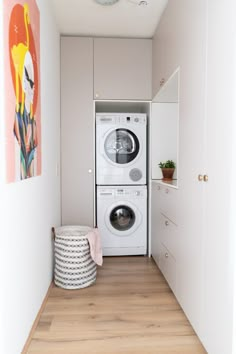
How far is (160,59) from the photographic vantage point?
2.76 metres

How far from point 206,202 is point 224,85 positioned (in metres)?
0.63

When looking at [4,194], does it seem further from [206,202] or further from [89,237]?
[89,237]

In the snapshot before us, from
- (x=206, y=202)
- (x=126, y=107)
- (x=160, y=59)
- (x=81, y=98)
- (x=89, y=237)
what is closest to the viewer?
(x=206, y=202)

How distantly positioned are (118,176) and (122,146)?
0.35m

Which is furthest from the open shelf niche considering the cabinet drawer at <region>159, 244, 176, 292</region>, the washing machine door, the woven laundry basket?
the woven laundry basket

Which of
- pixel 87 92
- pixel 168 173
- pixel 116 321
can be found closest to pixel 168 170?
pixel 168 173

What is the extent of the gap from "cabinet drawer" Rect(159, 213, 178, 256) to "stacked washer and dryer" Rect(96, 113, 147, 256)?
22.0 inches

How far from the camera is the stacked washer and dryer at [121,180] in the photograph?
3.18m

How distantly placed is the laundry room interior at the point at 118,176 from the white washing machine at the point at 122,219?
2cm

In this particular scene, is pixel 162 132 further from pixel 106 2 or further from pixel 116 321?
pixel 116 321

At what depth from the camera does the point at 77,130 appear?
10.4 ft

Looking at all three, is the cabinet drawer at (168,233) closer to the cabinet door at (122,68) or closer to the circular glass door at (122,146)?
the circular glass door at (122,146)

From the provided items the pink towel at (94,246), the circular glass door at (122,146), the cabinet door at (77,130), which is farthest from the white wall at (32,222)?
the circular glass door at (122,146)

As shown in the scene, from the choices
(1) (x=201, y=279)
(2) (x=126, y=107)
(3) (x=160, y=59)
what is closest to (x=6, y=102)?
(1) (x=201, y=279)
